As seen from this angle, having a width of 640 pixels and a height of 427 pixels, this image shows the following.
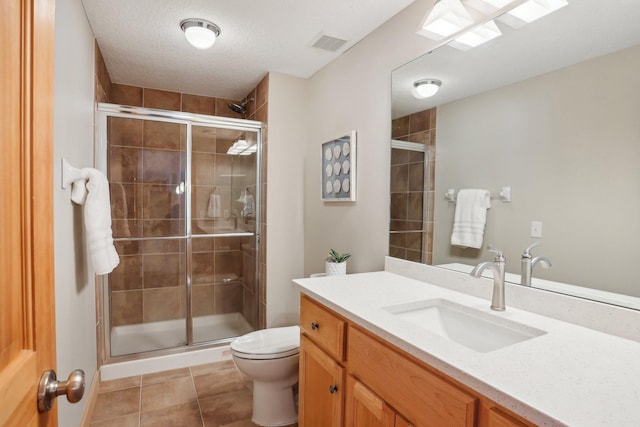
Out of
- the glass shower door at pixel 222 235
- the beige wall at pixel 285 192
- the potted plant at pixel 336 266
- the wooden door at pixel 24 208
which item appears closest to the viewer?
the wooden door at pixel 24 208

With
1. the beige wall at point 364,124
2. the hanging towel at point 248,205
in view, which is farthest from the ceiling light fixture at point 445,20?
the hanging towel at point 248,205

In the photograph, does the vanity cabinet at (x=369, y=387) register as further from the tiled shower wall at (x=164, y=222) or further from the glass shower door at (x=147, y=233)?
the glass shower door at (x=147, y=233)

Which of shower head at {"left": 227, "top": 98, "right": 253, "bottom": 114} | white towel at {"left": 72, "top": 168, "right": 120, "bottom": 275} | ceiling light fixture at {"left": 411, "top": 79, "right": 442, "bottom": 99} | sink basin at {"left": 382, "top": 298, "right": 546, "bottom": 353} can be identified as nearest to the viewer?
sink basin at {"left": 382, "top": 298, "right": 546, "bottom": 353}

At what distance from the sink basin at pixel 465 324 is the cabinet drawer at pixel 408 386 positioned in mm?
206

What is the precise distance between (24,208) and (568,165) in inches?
58.5

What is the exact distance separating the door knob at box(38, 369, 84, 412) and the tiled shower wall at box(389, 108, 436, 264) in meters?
1.50

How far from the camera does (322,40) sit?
7.28 ft

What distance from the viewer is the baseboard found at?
184 centimetres

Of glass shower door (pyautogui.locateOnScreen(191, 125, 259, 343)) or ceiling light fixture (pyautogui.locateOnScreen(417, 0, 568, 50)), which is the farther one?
glass shower door (pyautogui.locateOnScreen(191, 125, 259, 343))

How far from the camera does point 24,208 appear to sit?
22.0 inches

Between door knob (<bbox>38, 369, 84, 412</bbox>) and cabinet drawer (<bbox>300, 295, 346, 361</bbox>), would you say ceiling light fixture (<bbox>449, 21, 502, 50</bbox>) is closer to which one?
cabinet drawer (<bbox>300, 295, 346, 361</bbox>)

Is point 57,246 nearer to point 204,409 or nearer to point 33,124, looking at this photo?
point 33,124

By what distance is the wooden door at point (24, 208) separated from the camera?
1.66ft

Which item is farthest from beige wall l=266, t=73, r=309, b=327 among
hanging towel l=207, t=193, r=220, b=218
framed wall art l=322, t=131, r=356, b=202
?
hanging towel l=207, t=193, r=220, b=218
